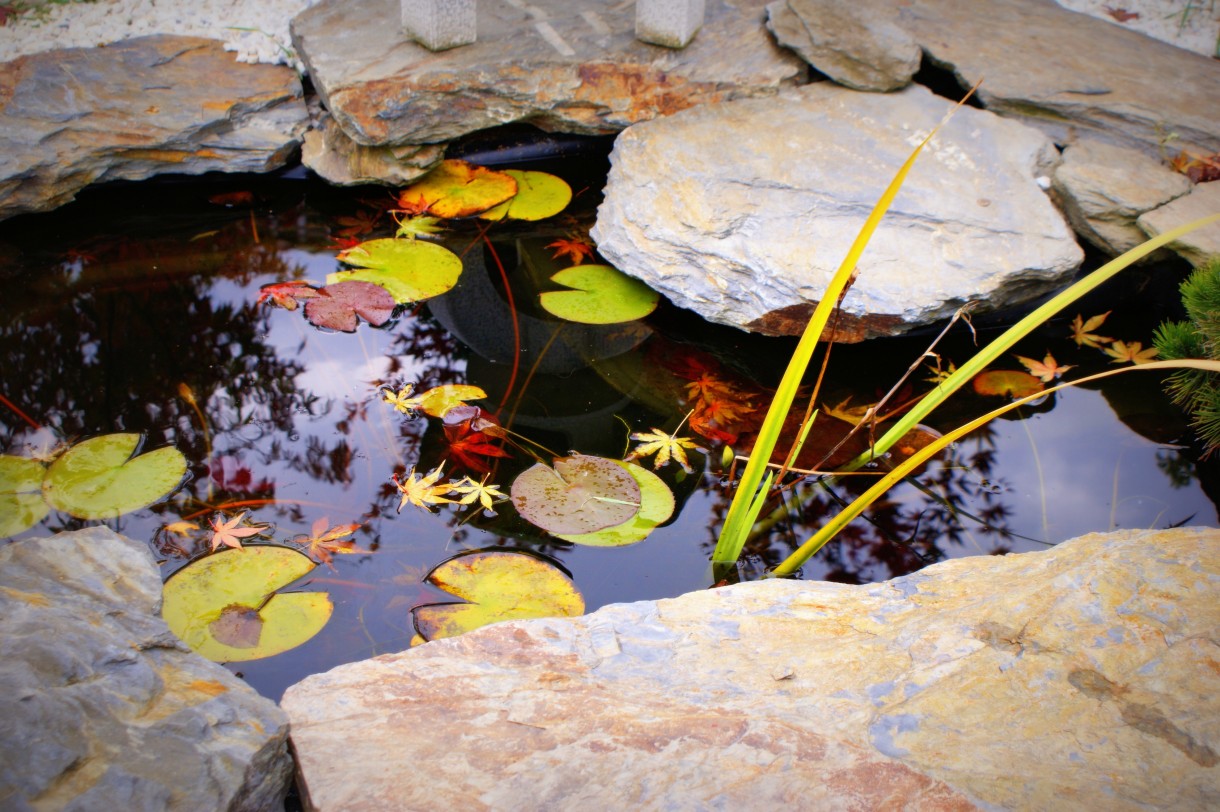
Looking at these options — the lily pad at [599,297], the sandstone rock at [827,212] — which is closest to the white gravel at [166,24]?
the lily pad at [599,297]

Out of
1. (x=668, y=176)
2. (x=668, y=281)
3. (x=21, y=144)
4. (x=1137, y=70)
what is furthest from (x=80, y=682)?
(x=1137, y=70)

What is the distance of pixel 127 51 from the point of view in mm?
3285

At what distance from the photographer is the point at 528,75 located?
10.0ft

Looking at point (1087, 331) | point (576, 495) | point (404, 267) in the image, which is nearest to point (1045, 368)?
point (1087, 331)

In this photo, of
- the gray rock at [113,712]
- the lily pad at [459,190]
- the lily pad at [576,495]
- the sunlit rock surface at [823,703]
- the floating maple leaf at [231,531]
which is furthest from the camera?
the lily pad at [459,190]

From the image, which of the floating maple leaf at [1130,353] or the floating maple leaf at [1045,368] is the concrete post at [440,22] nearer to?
the floating maple leaf at [1045,368]

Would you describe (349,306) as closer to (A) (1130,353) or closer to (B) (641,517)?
(B) (641,517)

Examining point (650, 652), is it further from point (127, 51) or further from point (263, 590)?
point (127, 51)

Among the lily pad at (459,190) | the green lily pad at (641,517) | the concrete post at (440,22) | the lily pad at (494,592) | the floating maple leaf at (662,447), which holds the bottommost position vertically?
the lily pad at (494,592)

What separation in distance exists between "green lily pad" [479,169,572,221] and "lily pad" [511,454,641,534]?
1.32 m

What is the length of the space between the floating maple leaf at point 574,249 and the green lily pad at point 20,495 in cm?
177

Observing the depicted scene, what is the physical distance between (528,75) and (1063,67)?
202 centimetres

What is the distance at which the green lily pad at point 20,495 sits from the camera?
209cm

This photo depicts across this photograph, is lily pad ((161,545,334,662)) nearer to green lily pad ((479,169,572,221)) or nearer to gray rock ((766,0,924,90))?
green lily pad ((479,169,572,221))
